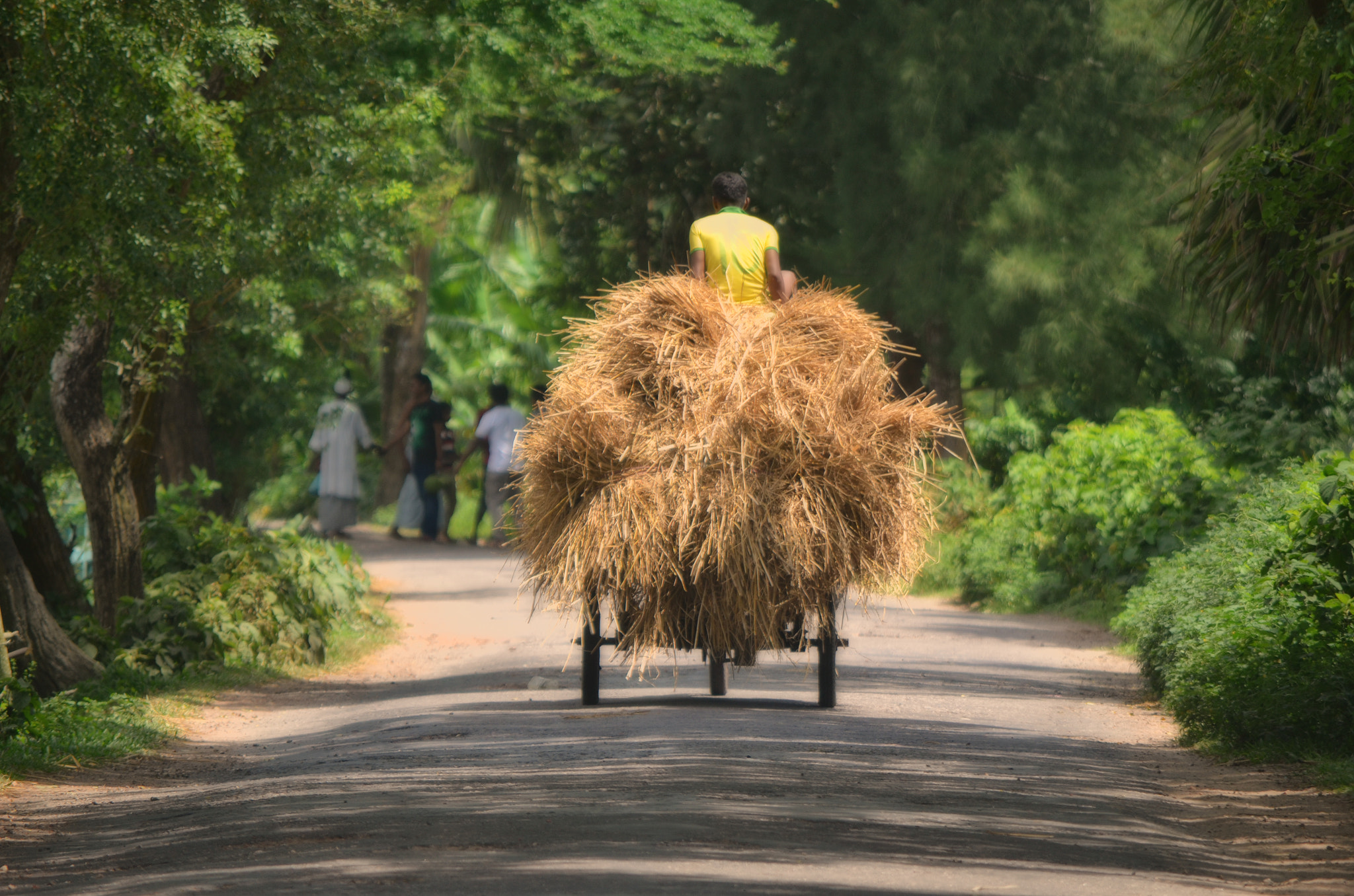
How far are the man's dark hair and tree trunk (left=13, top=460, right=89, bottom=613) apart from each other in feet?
18.3

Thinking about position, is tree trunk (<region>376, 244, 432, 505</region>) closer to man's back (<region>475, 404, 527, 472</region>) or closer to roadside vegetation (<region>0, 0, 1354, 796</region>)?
roadside vegetation (<region>0, 0, 1354, 796</region>)

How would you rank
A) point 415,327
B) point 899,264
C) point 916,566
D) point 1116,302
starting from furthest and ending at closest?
point 415,327, point 899,264, point 1116,302, point 916,566

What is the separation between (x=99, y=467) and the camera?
12445 mm

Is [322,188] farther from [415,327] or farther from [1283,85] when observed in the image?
[415,327]

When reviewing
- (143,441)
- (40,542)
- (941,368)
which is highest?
(941,368)

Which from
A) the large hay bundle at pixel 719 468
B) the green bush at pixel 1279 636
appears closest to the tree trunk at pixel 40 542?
the large hay bundle at pixel 719 468

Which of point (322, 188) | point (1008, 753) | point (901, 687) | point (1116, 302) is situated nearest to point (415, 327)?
point (1116, 302)

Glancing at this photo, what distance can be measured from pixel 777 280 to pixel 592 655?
7.67 ft

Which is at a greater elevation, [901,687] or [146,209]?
[146,209]

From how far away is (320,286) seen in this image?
17.2 m

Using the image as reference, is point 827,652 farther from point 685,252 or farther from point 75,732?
point 685,252

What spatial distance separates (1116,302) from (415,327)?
15943 millimetres

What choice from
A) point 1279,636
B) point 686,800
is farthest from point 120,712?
point 1279,636

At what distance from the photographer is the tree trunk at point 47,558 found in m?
12.2
